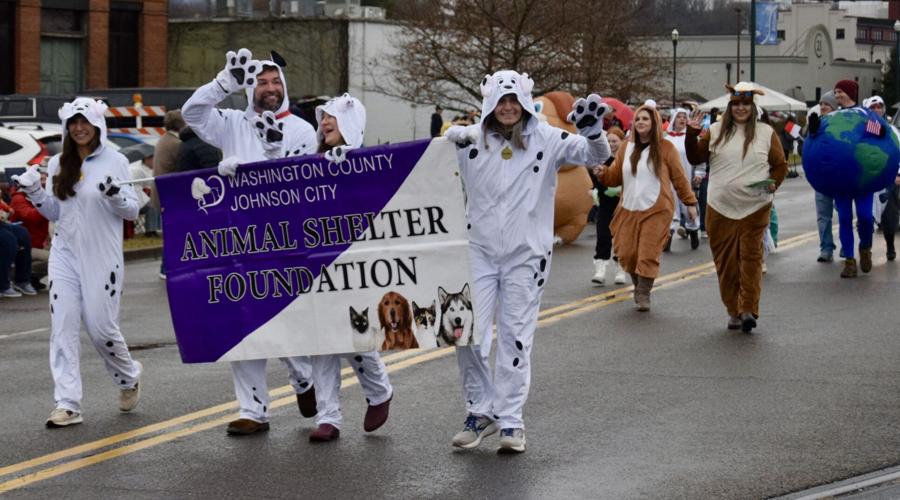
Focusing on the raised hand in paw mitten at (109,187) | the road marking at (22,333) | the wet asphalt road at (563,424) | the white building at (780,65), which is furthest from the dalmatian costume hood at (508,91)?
the white building at (780,65)

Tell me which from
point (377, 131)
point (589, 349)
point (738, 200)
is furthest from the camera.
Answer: point (377, 131)

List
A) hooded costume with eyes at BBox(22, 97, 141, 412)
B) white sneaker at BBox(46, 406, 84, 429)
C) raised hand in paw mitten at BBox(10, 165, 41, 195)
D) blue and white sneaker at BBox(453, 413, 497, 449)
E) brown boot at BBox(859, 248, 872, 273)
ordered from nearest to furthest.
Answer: blue and white sneaker at BBox(453, 413, 497, 449) → white sneaker at BBox(46, 406, 84, 429) → raised hand in paw mitten at BBox(10, 165, 41, 195) → hooded costume with eyes at BBox(22, 97, 141, 412) → brown boot at BBox(859, 248, 872, 273)

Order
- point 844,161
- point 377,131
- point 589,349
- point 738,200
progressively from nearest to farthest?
point 589,349 < point 738,200 < point 844,161 < point 377,131

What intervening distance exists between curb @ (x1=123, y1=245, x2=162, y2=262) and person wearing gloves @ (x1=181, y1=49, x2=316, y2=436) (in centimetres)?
1223

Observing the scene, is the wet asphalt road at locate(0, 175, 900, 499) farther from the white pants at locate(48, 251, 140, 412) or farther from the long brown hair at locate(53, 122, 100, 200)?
the long brown hair at locate(53, 122, 100, 200)

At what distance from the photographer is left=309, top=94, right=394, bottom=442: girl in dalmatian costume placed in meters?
8.56

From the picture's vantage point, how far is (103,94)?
106ft

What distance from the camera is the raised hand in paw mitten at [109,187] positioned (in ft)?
30.0

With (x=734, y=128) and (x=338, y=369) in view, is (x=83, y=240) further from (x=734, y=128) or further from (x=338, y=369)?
(x=734, y=128)

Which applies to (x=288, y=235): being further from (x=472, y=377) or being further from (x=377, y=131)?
(x=377, y=131)

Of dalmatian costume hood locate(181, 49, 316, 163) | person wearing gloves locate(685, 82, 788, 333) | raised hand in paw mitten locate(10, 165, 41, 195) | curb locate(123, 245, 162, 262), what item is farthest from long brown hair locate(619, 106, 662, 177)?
curb locate(123, 245, 162, 262)

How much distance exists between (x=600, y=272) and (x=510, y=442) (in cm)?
815

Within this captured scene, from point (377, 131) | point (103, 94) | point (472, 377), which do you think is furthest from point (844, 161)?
point (377, 131)

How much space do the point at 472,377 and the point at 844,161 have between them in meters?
9.01
